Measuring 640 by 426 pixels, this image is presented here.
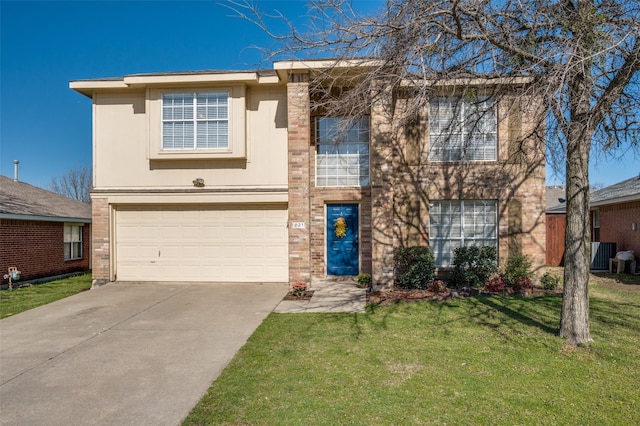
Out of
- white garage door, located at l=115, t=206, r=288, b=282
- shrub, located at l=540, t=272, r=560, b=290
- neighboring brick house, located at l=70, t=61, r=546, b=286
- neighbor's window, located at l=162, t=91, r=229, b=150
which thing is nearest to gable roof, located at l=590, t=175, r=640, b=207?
neighboring brick house, located at l=70, t=61, r=546, b=286

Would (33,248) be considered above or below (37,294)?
above

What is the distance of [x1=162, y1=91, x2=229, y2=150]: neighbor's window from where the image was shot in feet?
34.6

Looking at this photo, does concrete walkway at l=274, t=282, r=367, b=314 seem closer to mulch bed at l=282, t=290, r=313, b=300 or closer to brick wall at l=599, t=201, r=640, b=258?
mulch bed at l=282, t=290, r=313, b=300

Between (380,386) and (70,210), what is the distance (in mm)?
15639

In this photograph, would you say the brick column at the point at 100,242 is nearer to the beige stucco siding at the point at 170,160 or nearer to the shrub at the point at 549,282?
the beige stucco siding at the point at 170,160

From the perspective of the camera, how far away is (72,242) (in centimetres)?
1470

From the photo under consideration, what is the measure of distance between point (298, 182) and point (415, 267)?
377 centimetres

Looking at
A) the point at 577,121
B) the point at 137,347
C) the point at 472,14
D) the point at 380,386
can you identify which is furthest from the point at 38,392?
the point at 577,121

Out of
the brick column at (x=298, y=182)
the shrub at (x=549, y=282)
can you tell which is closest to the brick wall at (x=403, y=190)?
the brick column at (x=298, y=182)

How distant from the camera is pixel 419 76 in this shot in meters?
5.78

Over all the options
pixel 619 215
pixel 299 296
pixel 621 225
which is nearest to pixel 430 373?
pixel 299 296

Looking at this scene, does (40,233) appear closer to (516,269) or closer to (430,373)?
(430,373)

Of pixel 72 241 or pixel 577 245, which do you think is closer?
pixel 577 245

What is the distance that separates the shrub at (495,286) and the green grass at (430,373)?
73.8 inches
